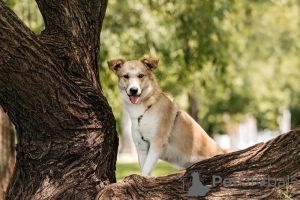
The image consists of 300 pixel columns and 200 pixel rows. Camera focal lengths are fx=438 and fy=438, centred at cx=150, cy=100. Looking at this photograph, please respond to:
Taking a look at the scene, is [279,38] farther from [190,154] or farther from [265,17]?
[190,154]

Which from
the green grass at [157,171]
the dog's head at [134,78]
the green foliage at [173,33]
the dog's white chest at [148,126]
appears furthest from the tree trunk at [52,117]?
the green foliage at [173,33]

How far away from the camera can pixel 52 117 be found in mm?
4707

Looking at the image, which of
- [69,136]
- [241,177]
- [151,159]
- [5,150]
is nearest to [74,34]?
[69,136]

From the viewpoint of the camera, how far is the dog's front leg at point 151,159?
5680 mm

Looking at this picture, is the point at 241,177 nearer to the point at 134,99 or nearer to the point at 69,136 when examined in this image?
the point at 69,136

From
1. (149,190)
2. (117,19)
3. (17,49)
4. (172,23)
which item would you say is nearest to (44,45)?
(17,49)

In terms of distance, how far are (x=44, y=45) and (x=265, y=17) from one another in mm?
17010

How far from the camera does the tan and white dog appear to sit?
5.89 metres

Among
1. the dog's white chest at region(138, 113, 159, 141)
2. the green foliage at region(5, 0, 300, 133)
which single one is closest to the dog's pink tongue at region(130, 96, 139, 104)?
the dog's white chest at region(138, 113, 159, 141)

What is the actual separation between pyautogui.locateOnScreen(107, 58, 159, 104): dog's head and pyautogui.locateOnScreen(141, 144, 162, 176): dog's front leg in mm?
686

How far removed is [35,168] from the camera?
4805mm

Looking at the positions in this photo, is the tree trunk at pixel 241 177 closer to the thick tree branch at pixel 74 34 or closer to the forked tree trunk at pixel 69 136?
the forked tree trunk at pixel 69 136

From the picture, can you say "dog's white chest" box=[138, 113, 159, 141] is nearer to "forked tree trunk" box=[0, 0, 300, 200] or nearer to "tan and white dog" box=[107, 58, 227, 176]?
"tan and white dog" box=[107, 58, 227, 176]

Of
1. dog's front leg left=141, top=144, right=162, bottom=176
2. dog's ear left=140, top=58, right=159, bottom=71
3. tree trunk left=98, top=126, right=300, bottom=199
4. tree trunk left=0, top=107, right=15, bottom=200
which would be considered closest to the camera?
tree trunk left=98, top=126, right=300, bottom=199
